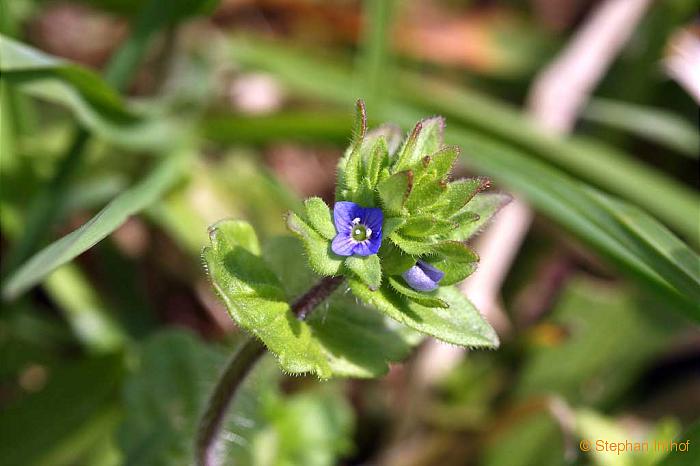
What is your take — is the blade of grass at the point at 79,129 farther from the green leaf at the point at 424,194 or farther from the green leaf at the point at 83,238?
the green leaf at the point at 424,194

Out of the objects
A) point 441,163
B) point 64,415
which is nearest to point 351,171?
point 441,163

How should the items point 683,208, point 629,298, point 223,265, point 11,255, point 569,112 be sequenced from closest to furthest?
point 223,265
point 11,255
point 683,208
point 629,298
point 569,112

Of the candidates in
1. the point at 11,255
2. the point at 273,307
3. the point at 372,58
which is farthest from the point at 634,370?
the point at 11,255

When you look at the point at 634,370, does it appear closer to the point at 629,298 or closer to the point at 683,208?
the point at 629,298

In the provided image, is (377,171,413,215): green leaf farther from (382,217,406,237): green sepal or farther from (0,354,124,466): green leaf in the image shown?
(0,354,124,466): green leaf

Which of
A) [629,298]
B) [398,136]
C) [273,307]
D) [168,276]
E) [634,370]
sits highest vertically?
[398,136]

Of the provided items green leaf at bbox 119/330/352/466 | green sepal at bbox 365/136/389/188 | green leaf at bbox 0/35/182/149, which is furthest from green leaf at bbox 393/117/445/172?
green leaf at bbox 0/35/182/149
